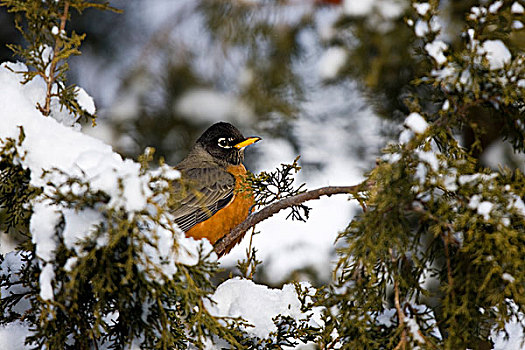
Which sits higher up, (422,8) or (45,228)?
(422,8)

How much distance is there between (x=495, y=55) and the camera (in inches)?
41.6

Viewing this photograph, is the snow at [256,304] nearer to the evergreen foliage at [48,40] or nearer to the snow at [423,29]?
the evergreen foliage at [48,40]

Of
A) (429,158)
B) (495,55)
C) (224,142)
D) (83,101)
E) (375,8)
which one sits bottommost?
(429,158)

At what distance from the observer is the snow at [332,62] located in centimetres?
349

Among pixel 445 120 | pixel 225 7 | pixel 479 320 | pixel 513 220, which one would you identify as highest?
pixel 225 7

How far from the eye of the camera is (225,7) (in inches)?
140

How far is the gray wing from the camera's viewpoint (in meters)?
2.23

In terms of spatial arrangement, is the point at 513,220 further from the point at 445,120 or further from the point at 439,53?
the point at 439,53

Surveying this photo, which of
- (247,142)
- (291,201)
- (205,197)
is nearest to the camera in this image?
(291,201)

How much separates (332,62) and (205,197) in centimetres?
169

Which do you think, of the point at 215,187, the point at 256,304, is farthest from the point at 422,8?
the point at 215,187

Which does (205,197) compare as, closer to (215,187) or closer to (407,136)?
(215,187)

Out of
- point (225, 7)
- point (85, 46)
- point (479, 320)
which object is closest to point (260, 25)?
point (225, 7)

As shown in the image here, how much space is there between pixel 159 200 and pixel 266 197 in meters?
0.61
